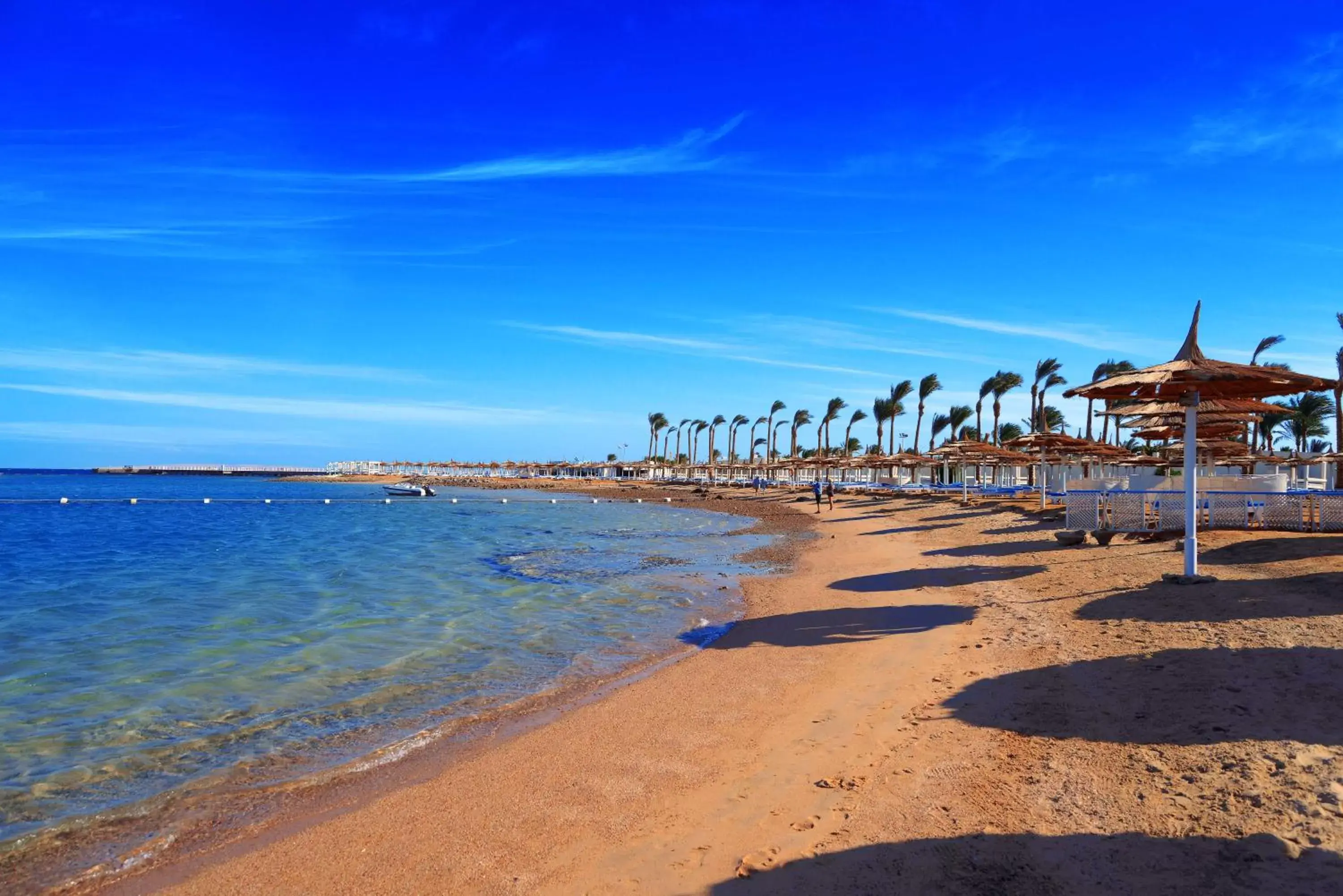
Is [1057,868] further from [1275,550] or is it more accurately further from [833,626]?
[1275,550]

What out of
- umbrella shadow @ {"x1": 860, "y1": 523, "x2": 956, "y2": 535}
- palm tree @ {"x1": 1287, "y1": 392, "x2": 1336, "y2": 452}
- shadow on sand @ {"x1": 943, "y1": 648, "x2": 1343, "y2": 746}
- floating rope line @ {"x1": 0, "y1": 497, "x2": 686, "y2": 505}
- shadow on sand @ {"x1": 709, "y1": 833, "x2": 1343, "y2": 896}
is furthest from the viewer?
floating rope line @ {"x1": 0, "y1": 497, "x2": 686, "y2": 505}

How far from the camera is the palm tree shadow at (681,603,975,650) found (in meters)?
9.02

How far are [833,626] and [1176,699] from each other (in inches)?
192

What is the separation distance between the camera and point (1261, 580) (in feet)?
28.2

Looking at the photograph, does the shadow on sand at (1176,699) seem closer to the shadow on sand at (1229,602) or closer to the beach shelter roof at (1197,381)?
the shadow on sand at (1229,602)

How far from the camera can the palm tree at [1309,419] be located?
40.4m

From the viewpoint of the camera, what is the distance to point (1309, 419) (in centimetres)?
4216

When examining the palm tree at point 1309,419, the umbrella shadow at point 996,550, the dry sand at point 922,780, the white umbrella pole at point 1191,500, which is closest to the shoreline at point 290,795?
the dry sand at point 922,780

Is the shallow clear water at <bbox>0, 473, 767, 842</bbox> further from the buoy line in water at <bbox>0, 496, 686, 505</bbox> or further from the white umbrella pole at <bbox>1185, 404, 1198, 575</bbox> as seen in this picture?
the buoy line in water at <bbox>0, 496, 686, 505</bbox>

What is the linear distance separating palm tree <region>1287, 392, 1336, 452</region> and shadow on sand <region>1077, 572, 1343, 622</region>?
123 ft

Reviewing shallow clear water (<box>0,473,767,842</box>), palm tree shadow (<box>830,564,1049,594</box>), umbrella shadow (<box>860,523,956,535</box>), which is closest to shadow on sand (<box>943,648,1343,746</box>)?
shallow clear water (<box>0,473,767,842</box>)

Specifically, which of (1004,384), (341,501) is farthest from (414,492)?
(1004,384)

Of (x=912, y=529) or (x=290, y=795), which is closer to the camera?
(x=290, y=795)

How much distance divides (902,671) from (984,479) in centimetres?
4340
